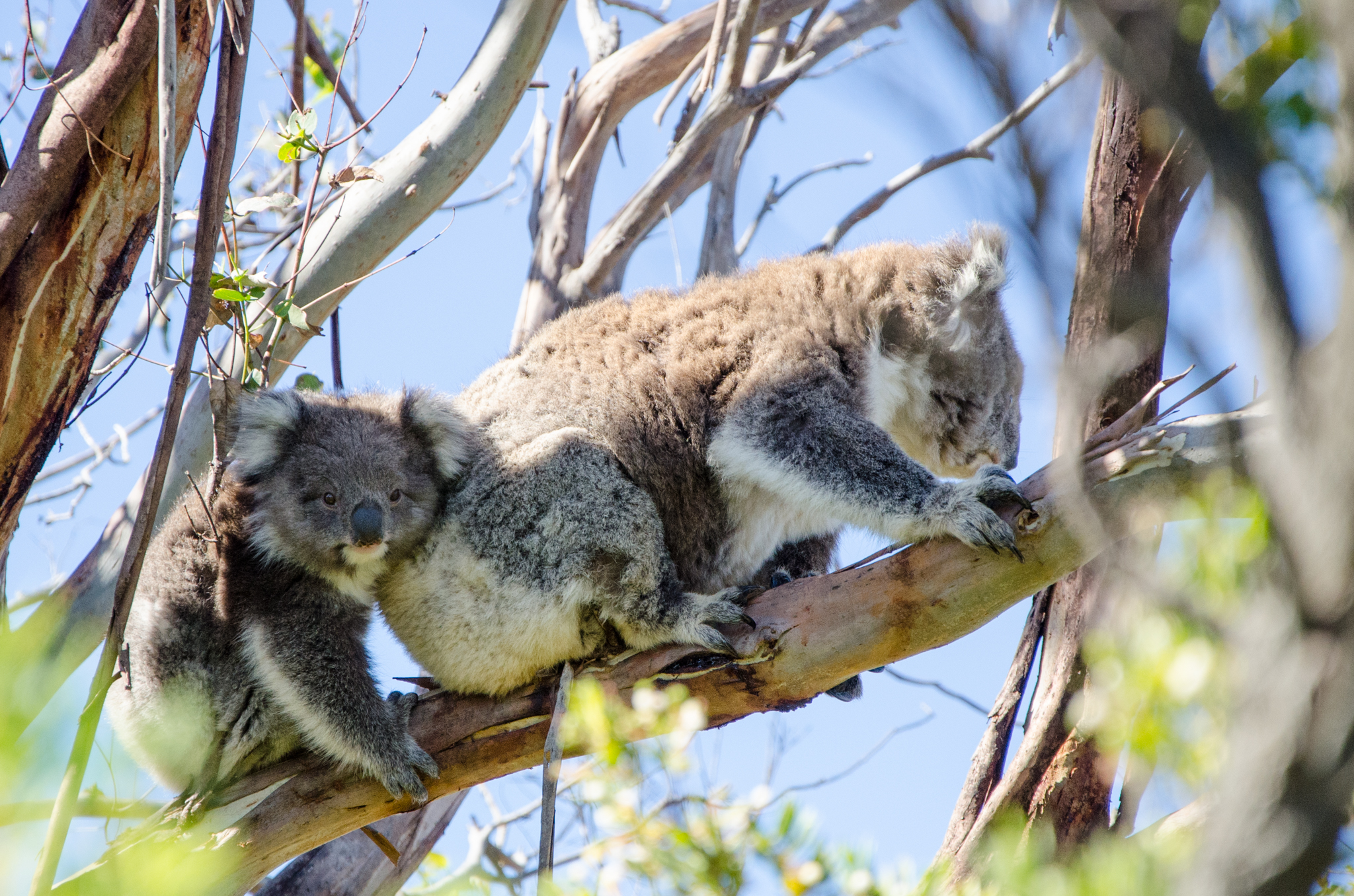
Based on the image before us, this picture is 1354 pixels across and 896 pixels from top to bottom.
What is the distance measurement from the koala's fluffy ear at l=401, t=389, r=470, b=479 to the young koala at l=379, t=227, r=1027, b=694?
54 mm

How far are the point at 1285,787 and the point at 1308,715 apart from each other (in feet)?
0.19

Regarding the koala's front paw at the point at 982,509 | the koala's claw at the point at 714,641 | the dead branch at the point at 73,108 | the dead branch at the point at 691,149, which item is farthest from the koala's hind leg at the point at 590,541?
the dead branch at the point at 691,149

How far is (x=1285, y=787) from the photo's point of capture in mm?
818

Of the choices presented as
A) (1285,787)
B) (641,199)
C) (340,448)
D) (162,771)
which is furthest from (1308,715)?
(641,199)

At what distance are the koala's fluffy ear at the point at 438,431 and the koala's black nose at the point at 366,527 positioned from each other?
0.46 metres

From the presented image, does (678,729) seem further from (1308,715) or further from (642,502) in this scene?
(642,502)

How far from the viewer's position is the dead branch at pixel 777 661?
2.69 m

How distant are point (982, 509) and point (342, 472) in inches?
68.1

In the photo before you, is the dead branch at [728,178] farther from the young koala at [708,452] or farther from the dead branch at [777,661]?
the dead branch at [777,661]

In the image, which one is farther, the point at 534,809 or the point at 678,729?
the point at 534,809

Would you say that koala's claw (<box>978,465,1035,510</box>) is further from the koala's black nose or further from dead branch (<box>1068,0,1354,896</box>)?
dead branch (<box>1068,0,1354,896</box>)

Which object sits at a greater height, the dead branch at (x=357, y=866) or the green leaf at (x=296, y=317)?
the green leaf at (x=296, y=317)

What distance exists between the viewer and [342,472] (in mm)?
3006

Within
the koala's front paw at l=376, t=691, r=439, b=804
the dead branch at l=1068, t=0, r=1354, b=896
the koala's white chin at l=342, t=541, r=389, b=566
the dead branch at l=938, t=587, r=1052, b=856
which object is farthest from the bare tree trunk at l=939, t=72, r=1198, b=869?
the dead branch at l=1068, t=0, r=1354, b=896
